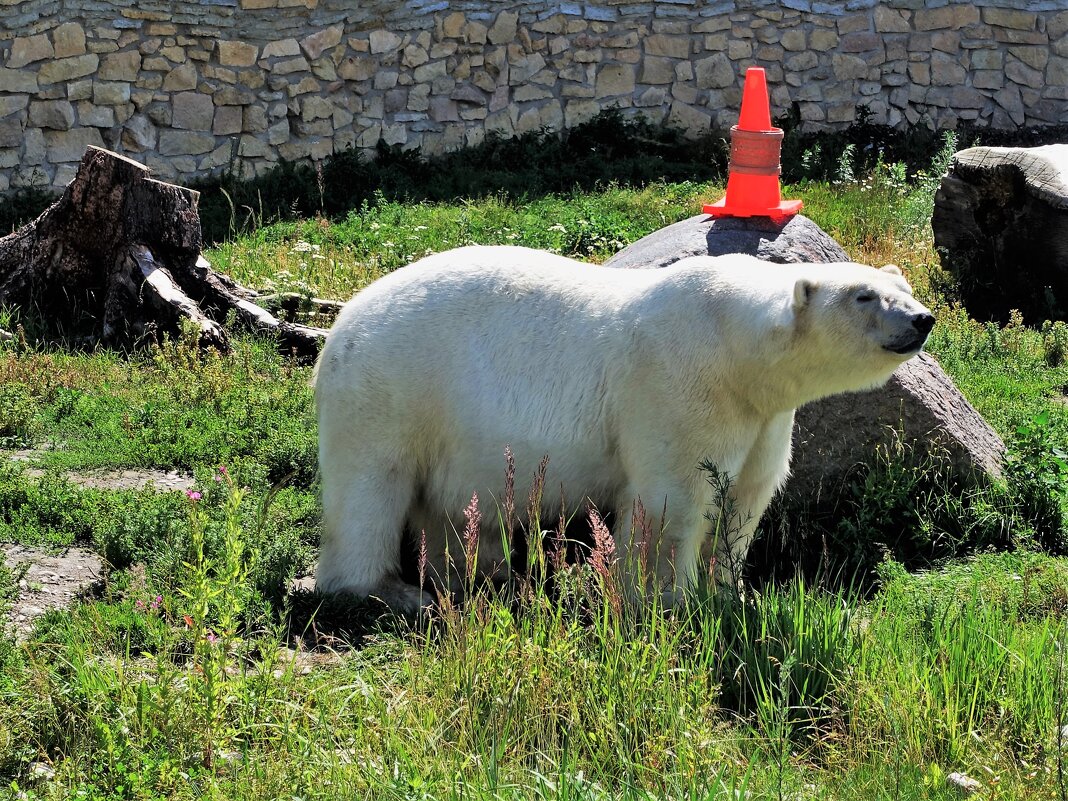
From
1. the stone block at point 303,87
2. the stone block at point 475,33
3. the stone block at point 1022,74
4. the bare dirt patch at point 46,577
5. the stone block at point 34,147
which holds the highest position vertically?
the stone block at point 475,33

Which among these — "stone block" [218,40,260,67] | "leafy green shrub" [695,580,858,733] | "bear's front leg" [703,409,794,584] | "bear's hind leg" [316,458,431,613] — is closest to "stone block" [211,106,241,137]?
"stone block" [218,40,260,67]

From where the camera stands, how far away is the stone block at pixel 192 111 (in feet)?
44.9

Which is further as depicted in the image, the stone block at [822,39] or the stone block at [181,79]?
the stone block at [822,39]

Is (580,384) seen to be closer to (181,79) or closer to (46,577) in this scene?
(46,577)

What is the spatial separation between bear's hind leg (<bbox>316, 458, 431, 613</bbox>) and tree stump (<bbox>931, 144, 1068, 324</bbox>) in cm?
608

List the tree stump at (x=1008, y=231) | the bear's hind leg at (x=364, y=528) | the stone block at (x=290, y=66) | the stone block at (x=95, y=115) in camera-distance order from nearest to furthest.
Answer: the bear's hind leg at (x=364, y=528)
the tree stump at (x=1008, y=231)
the stone block at (x=95, y=115)
the stone block at (x=290, y=66)

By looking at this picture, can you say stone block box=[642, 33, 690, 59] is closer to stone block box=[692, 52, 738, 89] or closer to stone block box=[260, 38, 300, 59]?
stone block box=[692, 52, 738, 89]

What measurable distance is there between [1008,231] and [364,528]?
666 centimetres

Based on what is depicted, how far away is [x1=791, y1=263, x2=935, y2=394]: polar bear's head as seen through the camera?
442 cm

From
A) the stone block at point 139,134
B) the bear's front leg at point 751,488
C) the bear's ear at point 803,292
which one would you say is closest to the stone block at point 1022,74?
the stone block at point 139,134

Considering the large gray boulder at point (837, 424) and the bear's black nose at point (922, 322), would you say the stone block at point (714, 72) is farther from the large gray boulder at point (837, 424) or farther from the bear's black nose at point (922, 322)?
the bear's black nose at point (922, 322)

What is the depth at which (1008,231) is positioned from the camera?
392 inches

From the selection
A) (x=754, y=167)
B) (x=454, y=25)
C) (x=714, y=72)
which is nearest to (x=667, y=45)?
(x=714, y=72)

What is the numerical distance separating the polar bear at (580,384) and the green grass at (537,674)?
0.43m
